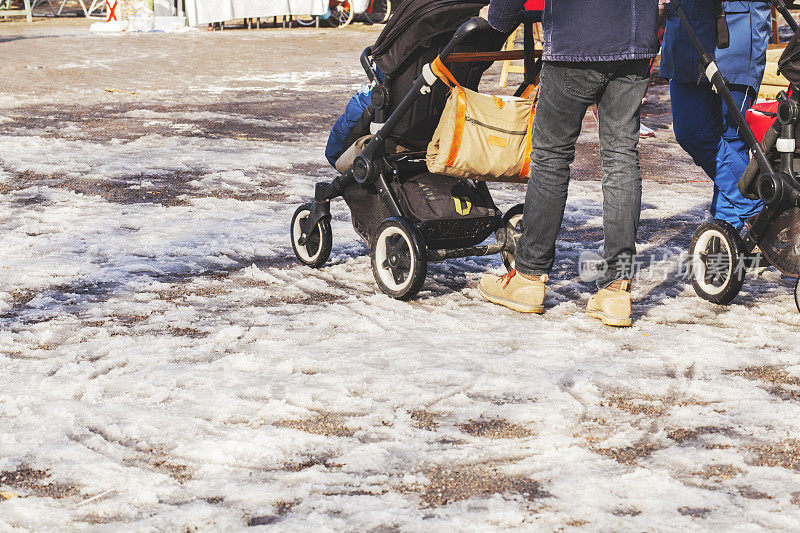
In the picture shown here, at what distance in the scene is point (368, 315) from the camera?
434cm

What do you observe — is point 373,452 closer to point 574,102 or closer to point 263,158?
point 574,102

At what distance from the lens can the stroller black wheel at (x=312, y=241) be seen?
5.07m

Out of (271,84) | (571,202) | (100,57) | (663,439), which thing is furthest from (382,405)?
(100,57)

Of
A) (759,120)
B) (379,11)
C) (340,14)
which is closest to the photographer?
(759,120)

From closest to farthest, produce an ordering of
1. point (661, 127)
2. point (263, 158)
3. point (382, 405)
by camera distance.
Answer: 1. point (382, 405)
2. point (263, 158)
3. point (661, 127)

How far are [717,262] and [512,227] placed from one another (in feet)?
3.14

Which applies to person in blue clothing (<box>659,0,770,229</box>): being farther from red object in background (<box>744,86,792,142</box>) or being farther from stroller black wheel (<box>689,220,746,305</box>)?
stroller black wheel (<box>689,220,746,305</box>)

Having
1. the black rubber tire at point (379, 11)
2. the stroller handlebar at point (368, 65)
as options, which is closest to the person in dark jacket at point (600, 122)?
the stroller handlebar at point (368, 65)

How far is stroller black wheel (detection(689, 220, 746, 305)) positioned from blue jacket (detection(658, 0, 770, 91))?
79 centimetres

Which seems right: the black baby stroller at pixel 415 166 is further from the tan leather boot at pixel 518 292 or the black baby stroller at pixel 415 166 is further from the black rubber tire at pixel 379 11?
the black rubber tire at pixel 379 11

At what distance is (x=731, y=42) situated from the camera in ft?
15.6

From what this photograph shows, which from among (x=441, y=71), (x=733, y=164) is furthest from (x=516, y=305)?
(x=733, y=164)

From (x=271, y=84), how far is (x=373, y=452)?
→ 10580 mm

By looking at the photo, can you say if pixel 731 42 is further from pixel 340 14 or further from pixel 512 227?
pixel 340 14
